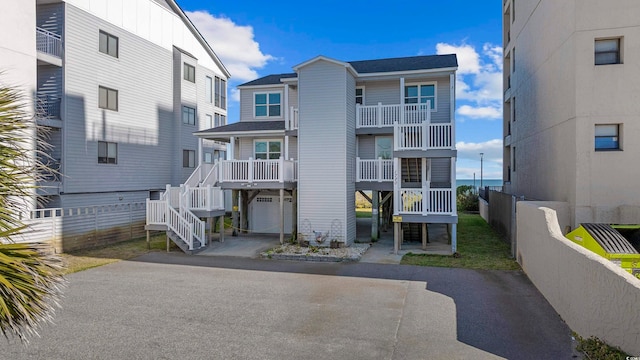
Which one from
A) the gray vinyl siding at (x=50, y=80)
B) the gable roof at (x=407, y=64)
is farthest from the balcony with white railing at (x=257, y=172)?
the gray vinyl siding at (x=50, y=80)

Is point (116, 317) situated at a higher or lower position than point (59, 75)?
lower

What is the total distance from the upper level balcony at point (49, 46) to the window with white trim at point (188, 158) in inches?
359

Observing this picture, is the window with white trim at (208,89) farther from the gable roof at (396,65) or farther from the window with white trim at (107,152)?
the window with white trim at (107,152)

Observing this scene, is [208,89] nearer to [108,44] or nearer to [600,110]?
[108,44]

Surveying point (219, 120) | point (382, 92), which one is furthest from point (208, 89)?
point (382, 92)

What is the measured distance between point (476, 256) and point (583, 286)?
7780 millimetres

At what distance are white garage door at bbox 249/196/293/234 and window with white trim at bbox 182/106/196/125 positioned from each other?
8.34 m

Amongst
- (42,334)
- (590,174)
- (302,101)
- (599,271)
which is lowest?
(42,334)

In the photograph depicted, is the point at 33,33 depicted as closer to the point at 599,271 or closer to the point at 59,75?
the point at 59,75

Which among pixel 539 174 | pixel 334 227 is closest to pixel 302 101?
pixel 334 227

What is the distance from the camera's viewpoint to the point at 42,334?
732 cm

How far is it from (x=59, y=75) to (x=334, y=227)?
1388 centimetres

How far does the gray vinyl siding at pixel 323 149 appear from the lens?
1645cm

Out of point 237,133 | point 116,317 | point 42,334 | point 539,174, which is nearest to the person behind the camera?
point 42,334
